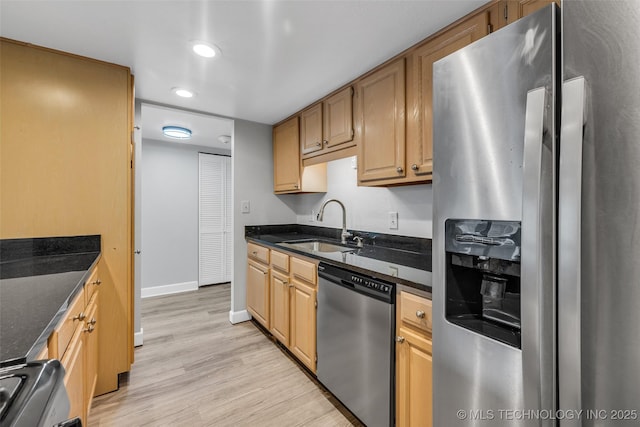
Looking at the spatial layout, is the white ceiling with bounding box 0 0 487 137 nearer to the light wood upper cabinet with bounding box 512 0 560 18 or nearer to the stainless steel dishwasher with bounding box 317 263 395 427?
the light wood upper cabinet with bounding box 512 0 560 18

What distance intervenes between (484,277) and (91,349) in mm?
2082

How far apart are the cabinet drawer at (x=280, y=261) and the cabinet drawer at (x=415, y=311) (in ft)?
3.76

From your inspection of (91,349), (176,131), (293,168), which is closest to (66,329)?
(91,349)

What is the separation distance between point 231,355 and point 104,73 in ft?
7.54

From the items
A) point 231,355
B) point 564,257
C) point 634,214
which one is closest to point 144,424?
point 231,355

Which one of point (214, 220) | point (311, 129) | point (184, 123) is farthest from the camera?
point (214, 220)

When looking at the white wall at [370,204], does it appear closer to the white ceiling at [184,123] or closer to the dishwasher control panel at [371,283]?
the dishwasher control panel at [371,283]

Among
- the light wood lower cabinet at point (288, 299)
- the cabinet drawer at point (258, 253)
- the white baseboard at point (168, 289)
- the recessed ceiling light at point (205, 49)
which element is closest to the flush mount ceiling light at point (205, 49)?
the recessed ceiling light at point (205, 49)

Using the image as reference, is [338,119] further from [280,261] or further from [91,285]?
[91,285]

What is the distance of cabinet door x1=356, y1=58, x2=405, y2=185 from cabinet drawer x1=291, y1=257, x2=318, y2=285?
2.31 ft

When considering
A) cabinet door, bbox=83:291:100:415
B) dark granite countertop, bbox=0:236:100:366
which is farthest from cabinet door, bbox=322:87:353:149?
cabinet door, bbox=83:291:100:415

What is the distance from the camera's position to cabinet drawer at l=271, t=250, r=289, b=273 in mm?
2211

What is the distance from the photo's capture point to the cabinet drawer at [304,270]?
1886mm

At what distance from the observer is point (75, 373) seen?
3.88 feet
